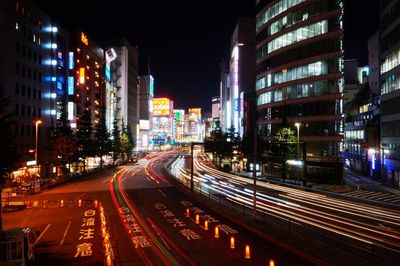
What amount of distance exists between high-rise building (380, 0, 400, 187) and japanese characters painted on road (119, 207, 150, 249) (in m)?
42.4

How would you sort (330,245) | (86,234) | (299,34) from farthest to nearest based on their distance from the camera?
(299,34) → (86,234) → (330,245)

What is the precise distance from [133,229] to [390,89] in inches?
1956

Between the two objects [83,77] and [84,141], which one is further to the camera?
[83,77]

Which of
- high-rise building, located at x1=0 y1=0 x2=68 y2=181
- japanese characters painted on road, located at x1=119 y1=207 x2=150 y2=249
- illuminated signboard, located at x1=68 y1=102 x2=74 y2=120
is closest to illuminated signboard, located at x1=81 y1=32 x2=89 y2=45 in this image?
high-rise building, located at x1=0 y1=0 x2=68 y2=181

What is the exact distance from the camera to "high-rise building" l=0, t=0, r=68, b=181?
59031mm

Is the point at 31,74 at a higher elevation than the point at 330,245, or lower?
higher

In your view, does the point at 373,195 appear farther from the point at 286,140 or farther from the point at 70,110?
the point at 70,110

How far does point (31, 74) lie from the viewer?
6650 cm

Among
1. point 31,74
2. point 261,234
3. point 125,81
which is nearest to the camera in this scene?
point 261,234

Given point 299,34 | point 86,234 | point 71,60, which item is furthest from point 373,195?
point 71,60

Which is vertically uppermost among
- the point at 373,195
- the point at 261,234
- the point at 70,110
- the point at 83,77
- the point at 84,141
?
the point at 83,77

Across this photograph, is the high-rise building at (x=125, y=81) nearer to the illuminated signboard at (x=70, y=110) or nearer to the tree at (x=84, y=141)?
the illuminated signboard at (x=70, y=110)

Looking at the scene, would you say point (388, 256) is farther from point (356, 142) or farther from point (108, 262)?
point (356, 142)

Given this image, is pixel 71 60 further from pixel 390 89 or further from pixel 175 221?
pixel 175 221
